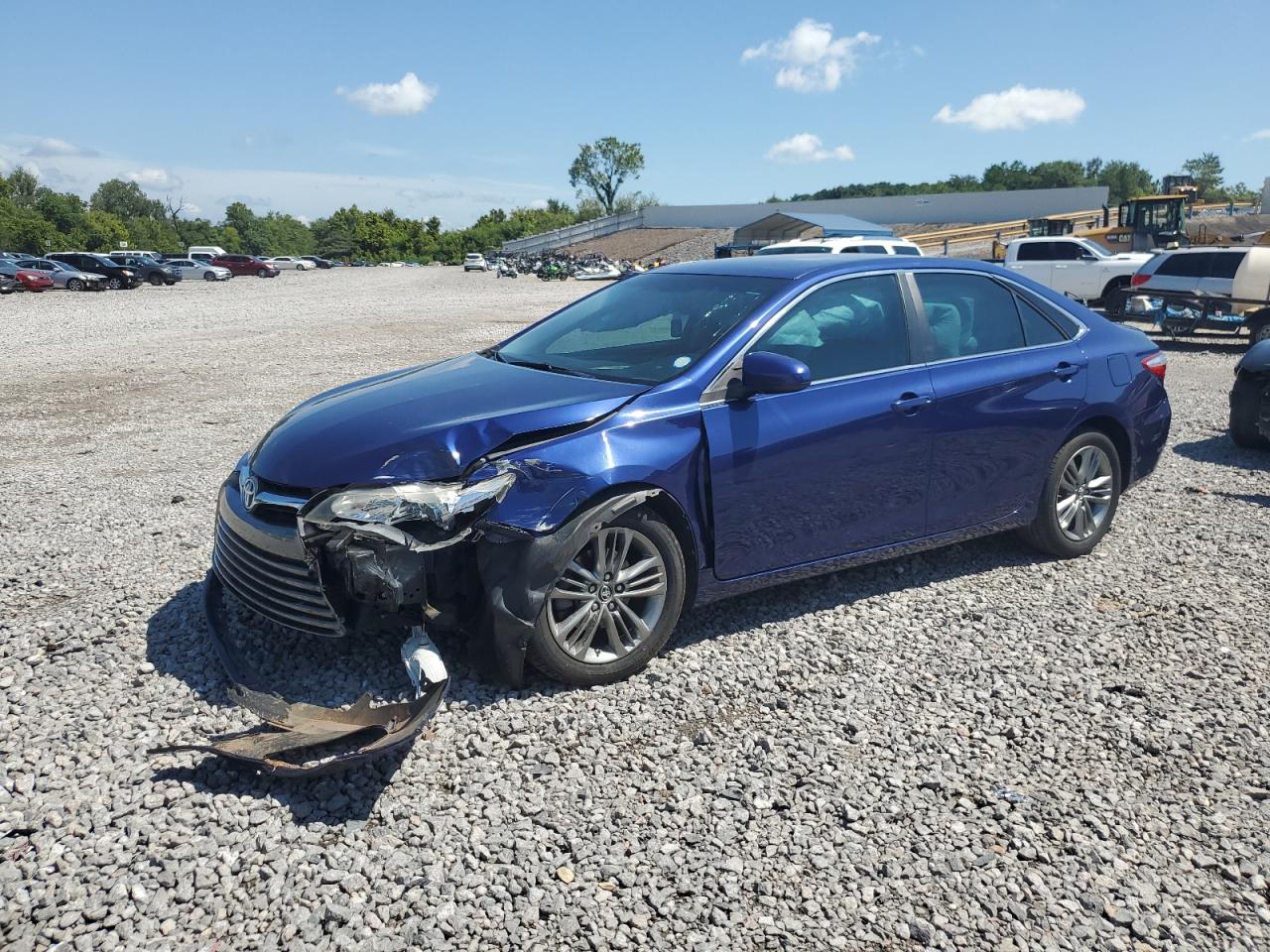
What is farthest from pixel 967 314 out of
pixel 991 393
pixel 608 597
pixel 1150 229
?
pixel 1150 229

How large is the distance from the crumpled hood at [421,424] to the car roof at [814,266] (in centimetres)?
120

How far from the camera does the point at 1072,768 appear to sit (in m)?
3.36

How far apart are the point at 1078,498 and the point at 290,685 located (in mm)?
4273

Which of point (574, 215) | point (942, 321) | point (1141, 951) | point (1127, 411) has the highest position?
point (574, 215)

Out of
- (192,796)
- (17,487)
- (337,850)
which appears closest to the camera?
(337,850)

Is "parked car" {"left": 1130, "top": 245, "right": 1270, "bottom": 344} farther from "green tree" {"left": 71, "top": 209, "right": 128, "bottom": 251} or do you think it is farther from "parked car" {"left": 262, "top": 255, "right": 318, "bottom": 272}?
"green tree" {"left": 71, "top": 209, "right": 128, "bottom": 251}

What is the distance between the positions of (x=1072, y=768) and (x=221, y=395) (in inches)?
446

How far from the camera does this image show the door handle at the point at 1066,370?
521 centimetres

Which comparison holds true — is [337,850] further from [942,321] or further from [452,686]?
[942,321]

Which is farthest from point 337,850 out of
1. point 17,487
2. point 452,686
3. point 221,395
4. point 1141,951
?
point 221,395

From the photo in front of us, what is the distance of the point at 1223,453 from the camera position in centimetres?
821

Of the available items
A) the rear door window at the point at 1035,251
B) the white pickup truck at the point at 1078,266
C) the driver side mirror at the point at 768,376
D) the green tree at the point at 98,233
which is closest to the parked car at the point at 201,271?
the rear door window at the point at 1035,251

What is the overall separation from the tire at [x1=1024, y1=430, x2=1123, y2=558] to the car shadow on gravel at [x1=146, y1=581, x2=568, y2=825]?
3017mm

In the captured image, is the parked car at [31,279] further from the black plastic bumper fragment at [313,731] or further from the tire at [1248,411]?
the tire at [1248,411]
